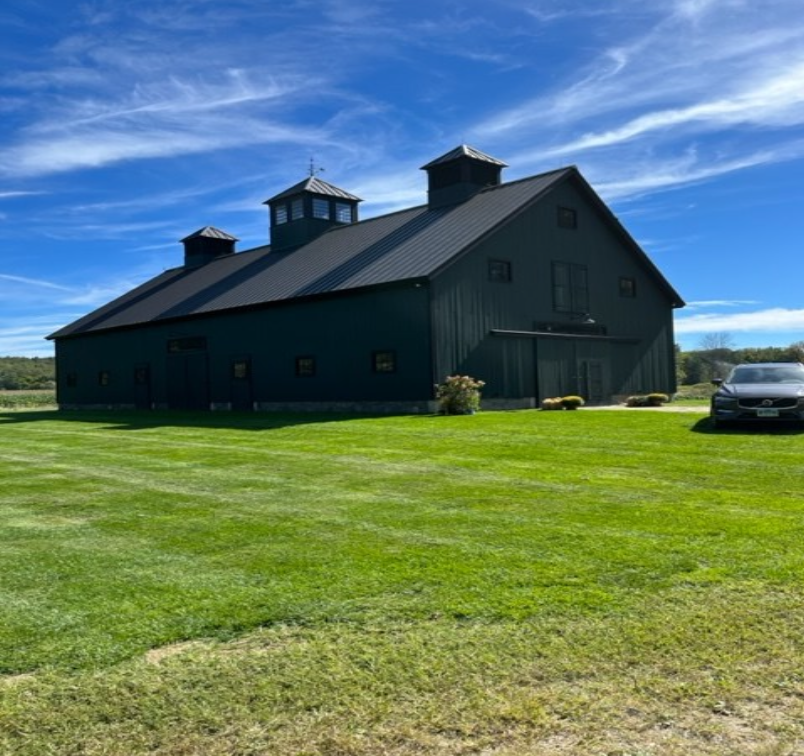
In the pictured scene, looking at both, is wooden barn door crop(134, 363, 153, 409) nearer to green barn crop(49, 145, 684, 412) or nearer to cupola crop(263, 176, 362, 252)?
green barn crop(49, 145, 684, 412)

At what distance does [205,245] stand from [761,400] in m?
33.9

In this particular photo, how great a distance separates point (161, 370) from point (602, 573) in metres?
32.0

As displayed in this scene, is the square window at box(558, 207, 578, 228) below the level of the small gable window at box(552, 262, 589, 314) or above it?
above

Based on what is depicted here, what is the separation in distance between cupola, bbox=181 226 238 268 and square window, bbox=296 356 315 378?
16339 mm

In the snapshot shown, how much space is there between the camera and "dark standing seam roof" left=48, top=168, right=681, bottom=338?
26.1 meters

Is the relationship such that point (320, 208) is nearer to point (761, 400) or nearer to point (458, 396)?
point (458, 396)

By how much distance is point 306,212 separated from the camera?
35.5 meters

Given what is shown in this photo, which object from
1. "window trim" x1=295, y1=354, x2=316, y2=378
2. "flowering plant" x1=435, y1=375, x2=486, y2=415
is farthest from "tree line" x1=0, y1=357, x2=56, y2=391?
"flowering plant" x1=435, y1=375, x2=486, y2=415

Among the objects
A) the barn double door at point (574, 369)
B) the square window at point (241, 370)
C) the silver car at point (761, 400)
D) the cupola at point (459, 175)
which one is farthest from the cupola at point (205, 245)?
the silver car at point (761, 400)

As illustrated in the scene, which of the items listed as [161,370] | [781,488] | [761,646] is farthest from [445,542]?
[161,370]

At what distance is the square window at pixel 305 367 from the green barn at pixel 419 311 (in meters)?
0.07

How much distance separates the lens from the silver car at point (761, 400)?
1516 cm

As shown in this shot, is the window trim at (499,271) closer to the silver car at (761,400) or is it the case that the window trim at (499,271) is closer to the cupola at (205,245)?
the silver car at (761,400)

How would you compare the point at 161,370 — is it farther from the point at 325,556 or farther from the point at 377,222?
the point at 325,556
